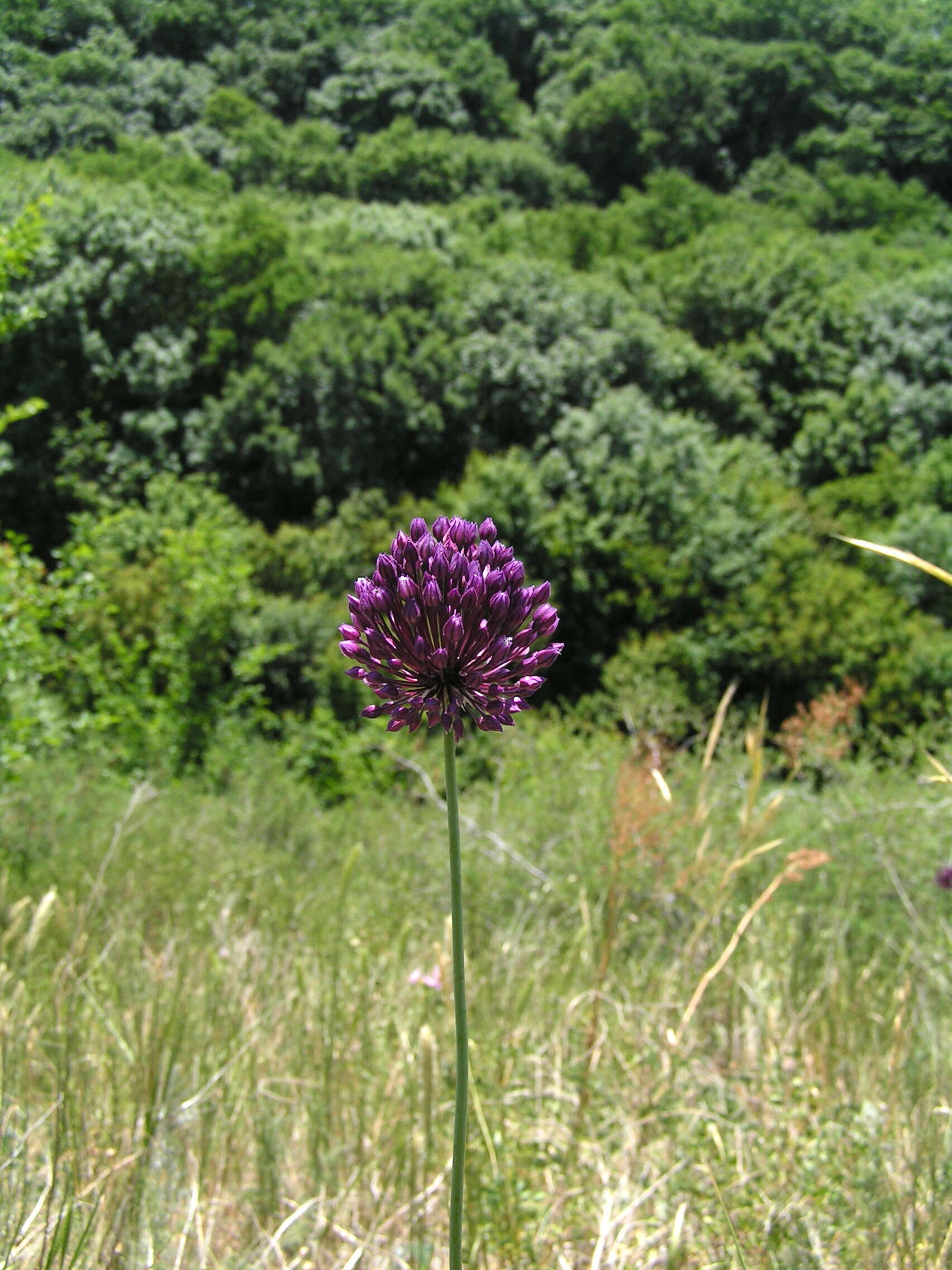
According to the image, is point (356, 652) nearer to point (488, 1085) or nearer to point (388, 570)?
point (388, 570)

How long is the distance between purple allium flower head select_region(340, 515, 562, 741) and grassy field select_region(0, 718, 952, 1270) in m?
0.69

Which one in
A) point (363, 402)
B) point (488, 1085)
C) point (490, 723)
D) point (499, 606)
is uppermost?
point (499, 606)

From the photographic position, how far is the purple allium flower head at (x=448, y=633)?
91 centimetres

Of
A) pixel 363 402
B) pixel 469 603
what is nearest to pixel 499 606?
pixel 469 603

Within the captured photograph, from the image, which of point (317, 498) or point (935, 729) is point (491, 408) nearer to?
point (317, 498)

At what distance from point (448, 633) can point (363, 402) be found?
62.3 ft

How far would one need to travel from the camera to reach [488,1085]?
220 centimetres

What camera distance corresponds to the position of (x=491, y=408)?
1961 centimetres

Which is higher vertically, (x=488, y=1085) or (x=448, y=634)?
(x=448, y=634)

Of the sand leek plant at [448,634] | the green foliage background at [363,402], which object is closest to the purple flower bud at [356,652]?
the sand leek plant at [448,634]

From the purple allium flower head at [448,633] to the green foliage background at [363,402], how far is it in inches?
139

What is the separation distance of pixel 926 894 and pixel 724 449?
15.3m

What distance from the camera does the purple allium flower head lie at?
912mm

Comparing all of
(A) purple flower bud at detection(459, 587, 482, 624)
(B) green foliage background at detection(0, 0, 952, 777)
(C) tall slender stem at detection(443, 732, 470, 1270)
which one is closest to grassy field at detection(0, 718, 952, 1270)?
(C) tall slender stem at detection(443, 732, 470, 1270)
